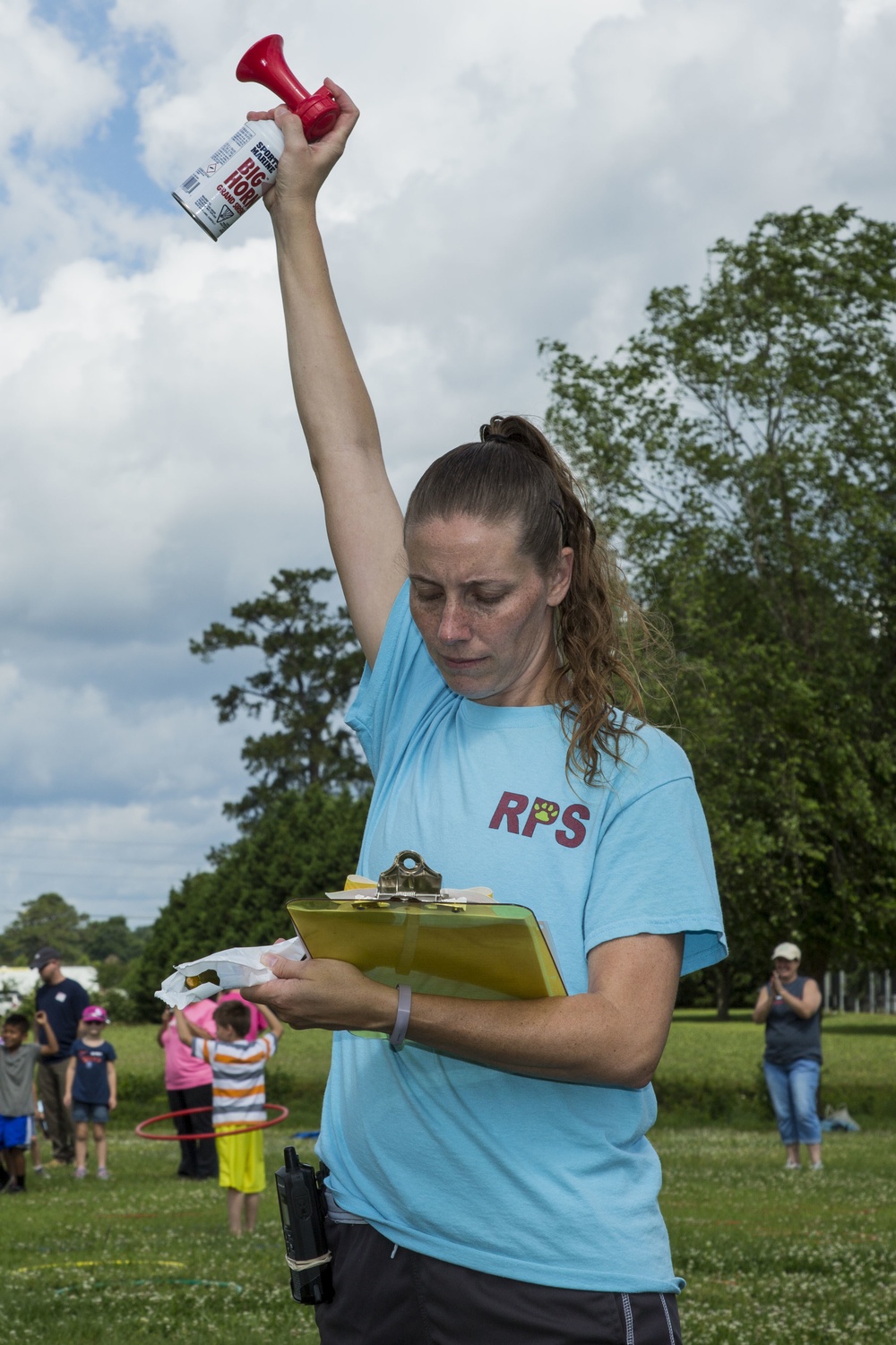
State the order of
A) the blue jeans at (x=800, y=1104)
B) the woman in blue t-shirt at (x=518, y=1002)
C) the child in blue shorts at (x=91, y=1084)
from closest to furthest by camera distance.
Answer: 1. the woman in blue t-shirt at (x=518, y=1002)
2. the blue jeans at (x=800, y=1104)
3. the child in blue shorts at (x=91, y=1084)

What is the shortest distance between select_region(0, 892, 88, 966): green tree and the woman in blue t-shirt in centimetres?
12034

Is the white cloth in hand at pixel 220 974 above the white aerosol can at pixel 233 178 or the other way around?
the other way around

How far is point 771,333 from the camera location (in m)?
25.5

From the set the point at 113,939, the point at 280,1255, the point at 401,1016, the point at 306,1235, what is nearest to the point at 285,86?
the point at 401,1016

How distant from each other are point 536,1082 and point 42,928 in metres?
122

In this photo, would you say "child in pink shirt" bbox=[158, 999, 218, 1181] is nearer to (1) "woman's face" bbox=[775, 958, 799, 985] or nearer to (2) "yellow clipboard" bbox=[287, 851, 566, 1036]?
(1) "woman's face" bbox=[775, 958, 799, 985]

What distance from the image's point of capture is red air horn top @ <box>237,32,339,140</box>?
297 cm

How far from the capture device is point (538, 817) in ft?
7.22

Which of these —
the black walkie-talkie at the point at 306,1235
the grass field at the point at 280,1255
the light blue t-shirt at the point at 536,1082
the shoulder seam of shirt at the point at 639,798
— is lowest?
the grass field at the point at 280,1255

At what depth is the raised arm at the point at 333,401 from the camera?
8.90 feet

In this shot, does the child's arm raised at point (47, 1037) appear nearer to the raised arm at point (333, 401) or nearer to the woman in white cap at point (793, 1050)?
the woman in white cap at point (793, 1050)

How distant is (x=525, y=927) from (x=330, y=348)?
1.43 m

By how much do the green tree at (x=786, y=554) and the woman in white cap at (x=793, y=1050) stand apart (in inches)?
271

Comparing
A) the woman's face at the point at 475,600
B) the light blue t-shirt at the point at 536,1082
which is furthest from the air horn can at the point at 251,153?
the light blue t-shirt at the point at 536,1082
